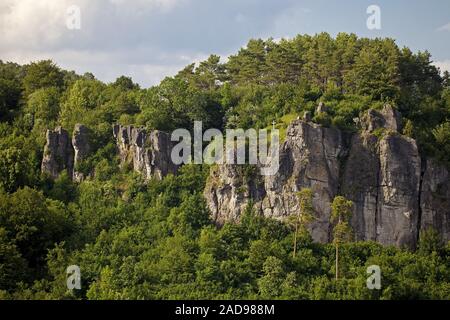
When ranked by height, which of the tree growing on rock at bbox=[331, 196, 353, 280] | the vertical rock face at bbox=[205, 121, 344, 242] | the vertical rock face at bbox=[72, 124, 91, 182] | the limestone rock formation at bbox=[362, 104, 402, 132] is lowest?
the tree growing on rock at bbox=[331, 196, 353, 280]

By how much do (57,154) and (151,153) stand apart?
6996 mm

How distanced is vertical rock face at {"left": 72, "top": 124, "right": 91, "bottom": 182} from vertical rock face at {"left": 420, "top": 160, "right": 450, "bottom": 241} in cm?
2249

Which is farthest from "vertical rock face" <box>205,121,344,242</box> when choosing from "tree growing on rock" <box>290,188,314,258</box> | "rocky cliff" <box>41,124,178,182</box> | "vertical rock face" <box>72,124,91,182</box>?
"vertical rock face" <box>72,124,91,182</box>

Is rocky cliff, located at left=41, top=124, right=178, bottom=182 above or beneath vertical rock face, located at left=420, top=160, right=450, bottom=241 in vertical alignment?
above

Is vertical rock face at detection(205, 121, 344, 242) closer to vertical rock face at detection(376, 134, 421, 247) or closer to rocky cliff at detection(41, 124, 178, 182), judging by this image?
vertical rock face at detection(376, 134, 421, 247)

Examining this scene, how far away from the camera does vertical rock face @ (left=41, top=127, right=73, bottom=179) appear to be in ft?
193

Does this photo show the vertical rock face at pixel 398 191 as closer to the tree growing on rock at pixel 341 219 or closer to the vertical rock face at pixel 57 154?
the tree growing on rock at pixel 341 219

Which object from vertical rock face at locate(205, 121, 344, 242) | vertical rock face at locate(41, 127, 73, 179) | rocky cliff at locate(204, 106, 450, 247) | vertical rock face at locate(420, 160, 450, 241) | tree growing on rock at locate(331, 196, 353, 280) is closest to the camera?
tree growing on rock at locate(331, 196, 353, 280)

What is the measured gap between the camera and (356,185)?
2073 inches

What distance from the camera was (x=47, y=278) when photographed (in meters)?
48.7

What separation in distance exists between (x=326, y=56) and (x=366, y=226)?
54.6 ft

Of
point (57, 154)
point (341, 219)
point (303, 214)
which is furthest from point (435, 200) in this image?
point (57, 154)
